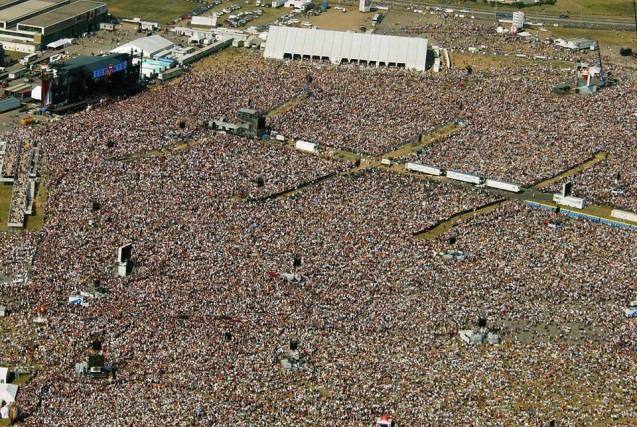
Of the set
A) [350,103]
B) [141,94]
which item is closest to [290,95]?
[350,103]

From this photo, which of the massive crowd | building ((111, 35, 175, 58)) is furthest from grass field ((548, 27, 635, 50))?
building ((111, 35, 175, 58))

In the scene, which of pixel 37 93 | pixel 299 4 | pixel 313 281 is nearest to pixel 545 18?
pixel 299 4

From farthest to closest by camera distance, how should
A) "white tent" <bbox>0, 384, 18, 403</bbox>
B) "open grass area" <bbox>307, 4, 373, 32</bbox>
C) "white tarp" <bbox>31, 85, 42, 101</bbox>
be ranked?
"open grass area" <bbox>307, 4, 373, 32</bbox> → "white tarp" <bbox>31, 85, 42, 101</bbox> → "white tent" <bbox>0, 384, 18, 403</bbox>

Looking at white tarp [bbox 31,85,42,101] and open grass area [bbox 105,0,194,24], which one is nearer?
white tarp [bbox 31,85,42,101]

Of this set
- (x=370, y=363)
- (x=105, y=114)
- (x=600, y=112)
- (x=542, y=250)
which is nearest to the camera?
(x=370, y=363)

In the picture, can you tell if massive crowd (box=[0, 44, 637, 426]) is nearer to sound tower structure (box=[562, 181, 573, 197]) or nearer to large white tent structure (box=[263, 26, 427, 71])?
sound tower structure (box=[562, 181, 573, 197])

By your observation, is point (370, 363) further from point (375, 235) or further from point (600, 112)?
point (600, 112)
